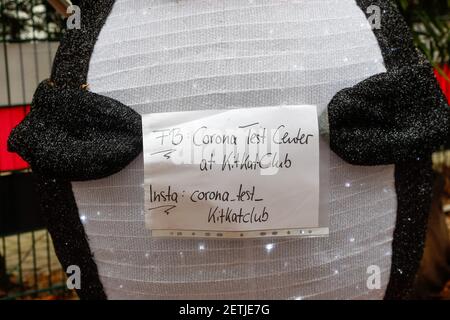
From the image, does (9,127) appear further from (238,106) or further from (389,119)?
(389,119)

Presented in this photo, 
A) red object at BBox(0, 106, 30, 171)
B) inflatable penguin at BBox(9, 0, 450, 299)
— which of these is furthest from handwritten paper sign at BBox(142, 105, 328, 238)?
red object at BBox(0, 106, 30, 171)

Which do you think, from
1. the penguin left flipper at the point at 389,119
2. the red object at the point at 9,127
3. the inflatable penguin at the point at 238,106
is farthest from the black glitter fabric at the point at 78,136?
the red object at the point at 9,127

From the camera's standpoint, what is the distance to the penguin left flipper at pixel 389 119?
98cm

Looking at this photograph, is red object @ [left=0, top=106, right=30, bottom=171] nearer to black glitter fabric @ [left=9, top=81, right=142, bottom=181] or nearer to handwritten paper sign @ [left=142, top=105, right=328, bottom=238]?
black glitter fabric @ [left=9, top=81, right=142, bottom=181]

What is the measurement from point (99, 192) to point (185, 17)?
322 millimetres

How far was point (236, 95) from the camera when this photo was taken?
3.26ft

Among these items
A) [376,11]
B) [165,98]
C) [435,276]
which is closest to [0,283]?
[435,276]

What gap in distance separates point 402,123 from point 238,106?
0.27 meters

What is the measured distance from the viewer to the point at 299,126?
0.97 metres

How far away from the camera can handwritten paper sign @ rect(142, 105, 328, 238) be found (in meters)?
0.97

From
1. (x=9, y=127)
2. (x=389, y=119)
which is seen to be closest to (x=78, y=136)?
(x=389, y=119)

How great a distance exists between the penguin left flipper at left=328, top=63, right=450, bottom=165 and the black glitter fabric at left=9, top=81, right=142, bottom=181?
1.06ft

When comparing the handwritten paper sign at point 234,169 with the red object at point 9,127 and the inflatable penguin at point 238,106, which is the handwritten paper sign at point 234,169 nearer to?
the inflatable penguin at point 238,106
